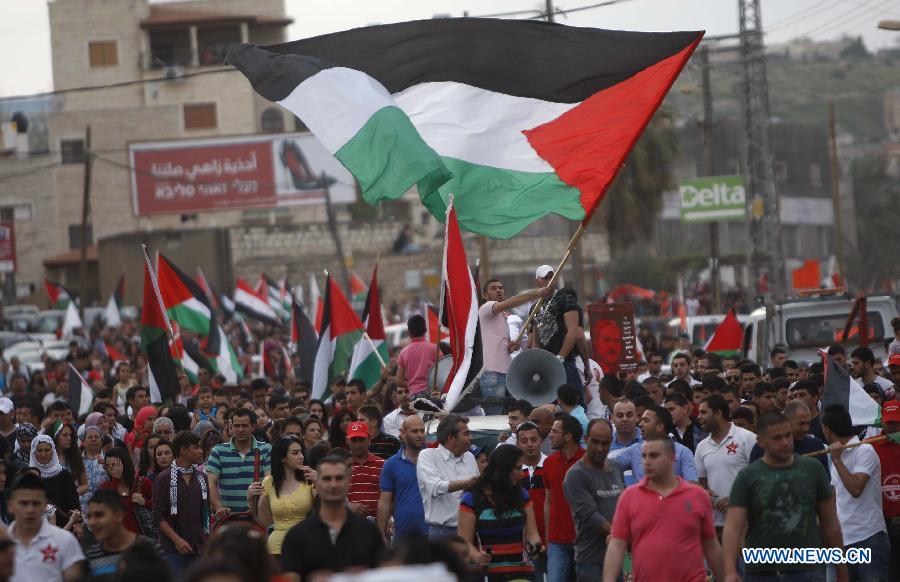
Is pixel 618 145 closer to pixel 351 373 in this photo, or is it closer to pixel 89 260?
pixel 351 373

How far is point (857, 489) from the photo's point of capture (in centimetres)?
1059

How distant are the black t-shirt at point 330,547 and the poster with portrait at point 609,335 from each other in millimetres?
9028

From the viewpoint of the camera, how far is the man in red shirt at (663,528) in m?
8.52

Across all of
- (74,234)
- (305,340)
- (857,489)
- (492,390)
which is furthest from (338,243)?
(857,489)

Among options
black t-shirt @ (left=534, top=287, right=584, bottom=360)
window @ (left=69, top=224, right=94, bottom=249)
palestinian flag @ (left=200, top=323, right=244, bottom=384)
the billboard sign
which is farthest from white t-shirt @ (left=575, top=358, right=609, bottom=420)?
window @ (left=69, top=224, right=94, bottom=249)

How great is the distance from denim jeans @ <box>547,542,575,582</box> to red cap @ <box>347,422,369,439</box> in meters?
1.73

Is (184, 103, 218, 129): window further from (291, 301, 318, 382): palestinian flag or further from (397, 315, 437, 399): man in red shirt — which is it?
(397, 315, 437, 399): man in red shirt

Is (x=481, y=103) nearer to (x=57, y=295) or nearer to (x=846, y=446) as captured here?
(x=846, y=446)

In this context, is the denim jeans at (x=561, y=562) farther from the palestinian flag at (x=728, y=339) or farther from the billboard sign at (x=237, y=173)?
the billboard sign at (x=237, y=173)

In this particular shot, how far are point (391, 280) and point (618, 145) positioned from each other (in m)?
55.5

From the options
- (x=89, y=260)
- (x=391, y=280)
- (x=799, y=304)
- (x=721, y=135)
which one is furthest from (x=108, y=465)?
(x=721, y=135)

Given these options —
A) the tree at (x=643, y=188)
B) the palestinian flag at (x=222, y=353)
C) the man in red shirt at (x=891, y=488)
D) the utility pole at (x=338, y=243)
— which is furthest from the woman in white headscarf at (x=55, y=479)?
the utility pole at (x=338, y=243)

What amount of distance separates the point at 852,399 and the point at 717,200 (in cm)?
2861

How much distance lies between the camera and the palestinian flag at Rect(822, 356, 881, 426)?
1164 centimetres
